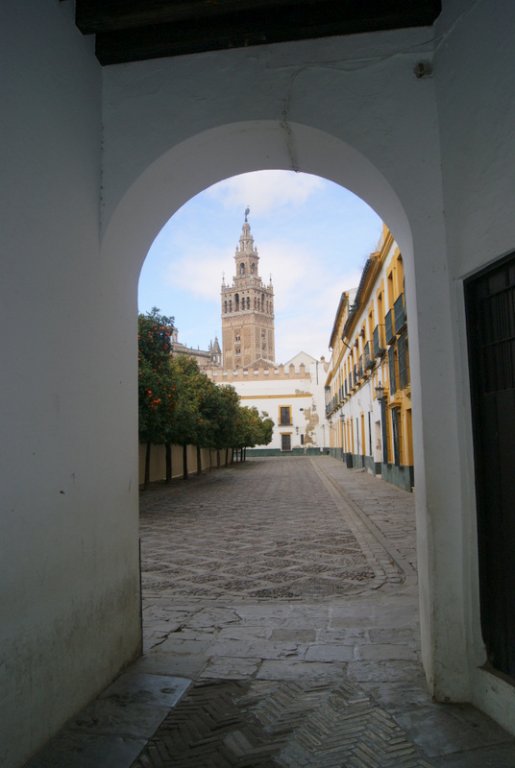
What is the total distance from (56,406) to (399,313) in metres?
12.8

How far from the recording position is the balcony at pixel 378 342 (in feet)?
60.6

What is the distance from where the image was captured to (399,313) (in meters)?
14.9

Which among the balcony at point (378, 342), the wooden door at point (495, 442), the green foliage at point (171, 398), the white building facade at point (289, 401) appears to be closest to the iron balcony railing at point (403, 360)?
the balcony at point (378, 342)

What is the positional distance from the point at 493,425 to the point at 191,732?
6.66ft

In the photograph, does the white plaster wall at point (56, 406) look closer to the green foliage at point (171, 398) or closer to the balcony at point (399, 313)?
the green foliage at point (171, 398)

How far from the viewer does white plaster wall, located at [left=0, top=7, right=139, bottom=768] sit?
262 centimetres

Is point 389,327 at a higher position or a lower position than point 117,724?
higher

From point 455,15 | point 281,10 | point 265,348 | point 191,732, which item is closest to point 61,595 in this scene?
point 191,732

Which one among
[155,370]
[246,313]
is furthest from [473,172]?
[246,313]

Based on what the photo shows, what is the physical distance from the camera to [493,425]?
304 centimetres

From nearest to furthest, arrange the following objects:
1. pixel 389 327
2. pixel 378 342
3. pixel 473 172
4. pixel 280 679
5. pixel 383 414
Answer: pixel 473 172 → pixel 280 679 → pixel 389 327 → pixel 383 414 → pixel 378 342

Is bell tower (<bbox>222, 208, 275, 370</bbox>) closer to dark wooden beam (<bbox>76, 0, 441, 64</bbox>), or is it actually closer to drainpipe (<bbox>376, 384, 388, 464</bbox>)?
drainpipe (<bbox>376, 384, 388, 464</bbox>)

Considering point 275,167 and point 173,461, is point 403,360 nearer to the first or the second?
point 173,461

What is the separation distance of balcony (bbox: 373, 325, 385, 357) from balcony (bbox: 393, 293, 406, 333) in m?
2.90
